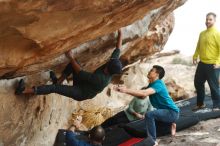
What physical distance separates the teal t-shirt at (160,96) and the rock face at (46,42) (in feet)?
4.05

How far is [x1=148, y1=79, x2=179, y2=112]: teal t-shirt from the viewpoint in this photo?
7.28m

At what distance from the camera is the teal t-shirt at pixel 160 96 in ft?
23.9

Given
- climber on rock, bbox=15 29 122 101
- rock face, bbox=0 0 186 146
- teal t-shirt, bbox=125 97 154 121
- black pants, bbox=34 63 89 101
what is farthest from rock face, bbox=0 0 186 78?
teal t-shirt, bbox=125 97 154 121

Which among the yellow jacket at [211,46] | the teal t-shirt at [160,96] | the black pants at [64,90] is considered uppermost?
the yellow jacket at [211,46]

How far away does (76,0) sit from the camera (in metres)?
4.53

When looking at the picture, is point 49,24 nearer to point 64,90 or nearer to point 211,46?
point 64,90

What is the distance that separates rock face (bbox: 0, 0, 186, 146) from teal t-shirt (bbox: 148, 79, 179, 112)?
48.6 inches

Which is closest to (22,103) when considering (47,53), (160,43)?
(47,53)

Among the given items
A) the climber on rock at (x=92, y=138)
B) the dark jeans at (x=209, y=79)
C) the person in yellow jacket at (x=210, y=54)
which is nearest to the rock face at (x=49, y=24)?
the climber on rock at (x=92, y=138)

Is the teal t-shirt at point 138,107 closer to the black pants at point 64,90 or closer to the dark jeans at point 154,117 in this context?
the dark jeans at point 154,117

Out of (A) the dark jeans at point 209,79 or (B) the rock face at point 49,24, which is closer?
(B) the rock face at point 49,24

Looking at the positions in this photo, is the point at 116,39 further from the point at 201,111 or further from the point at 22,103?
the point at 201,111

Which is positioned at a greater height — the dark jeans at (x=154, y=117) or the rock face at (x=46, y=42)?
the rock face at (x=46, y=42)

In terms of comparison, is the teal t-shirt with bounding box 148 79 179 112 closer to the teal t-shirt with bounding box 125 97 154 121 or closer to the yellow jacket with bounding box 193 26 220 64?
the teal t-shirt with bounding box 125 97 154 121
